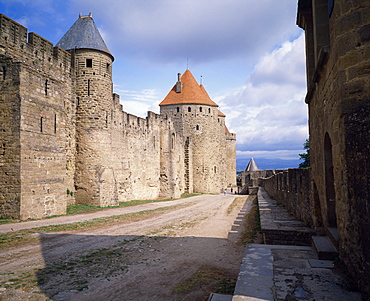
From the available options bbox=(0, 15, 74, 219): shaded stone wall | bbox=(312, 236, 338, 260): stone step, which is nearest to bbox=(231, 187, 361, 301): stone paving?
bbox=(312, 236, 338, 260): stone step

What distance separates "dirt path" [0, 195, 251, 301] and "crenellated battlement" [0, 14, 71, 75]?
8.46 metres

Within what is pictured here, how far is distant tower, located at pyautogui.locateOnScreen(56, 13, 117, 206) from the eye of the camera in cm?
1717

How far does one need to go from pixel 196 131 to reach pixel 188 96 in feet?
13.8

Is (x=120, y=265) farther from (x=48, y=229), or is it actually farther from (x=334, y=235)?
(x=48, y=229)

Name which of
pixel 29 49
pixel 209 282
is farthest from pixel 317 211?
pixel 29 49

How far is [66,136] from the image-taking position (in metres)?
16.7

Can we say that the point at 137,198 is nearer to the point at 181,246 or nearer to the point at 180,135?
the point at 180,135

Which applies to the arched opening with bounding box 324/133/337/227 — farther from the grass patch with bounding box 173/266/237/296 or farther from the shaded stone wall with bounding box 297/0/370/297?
the grass patch with bounding box 173/266/237/296

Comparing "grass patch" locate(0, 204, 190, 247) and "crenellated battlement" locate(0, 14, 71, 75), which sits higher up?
"crenellated battlement" locate(0, 14, 71, 75)

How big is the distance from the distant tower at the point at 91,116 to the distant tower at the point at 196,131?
17.3m

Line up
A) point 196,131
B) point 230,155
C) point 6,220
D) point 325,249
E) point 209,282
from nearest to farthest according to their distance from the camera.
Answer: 1. point 325,249
2. point 209,282
3. point 6,220
4. point 196,131
5. point 230,155

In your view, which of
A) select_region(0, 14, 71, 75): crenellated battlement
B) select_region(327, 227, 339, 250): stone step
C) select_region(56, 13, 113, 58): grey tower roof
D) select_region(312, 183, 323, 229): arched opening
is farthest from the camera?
select_region(56, 13, 113, 58): grey tower roof

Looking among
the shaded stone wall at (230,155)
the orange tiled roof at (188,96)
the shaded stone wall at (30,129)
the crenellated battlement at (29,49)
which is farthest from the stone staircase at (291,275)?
the shaded stone wall at (230,155)

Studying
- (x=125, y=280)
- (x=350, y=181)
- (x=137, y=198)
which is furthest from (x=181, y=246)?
(x=137, y=198)
